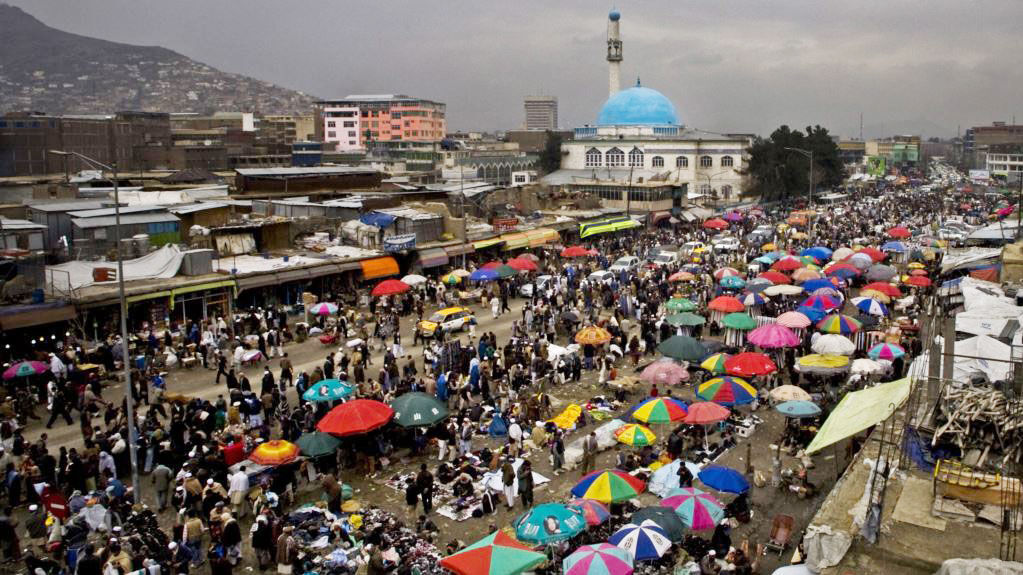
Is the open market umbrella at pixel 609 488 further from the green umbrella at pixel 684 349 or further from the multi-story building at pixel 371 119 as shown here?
the multi-story building at pixel 371 119

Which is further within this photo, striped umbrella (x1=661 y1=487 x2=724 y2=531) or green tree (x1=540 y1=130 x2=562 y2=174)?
green tree (x1=540 y1=130 x2=562 y2=174)

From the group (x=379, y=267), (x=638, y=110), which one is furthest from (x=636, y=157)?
(x=379, y=267)

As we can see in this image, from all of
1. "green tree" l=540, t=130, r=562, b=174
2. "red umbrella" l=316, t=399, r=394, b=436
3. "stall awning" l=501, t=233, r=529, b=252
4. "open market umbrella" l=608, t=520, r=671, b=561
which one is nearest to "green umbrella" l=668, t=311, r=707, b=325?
"red umbrella" l=316, t=399, r=394, b=436

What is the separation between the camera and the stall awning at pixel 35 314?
19.7m

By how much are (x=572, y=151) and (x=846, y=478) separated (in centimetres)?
6741

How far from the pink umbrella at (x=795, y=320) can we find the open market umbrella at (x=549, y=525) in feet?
41.3

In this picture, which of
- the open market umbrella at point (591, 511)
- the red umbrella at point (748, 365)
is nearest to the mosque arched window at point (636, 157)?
the red umbrella at point (748, 365)

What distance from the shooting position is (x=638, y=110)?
75938mm

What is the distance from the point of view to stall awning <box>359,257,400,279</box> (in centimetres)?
2988

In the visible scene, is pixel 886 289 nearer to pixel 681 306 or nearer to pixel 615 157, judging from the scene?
pixel 681 306

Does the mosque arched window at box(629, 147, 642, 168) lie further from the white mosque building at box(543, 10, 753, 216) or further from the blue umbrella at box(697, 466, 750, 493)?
the blue umbrella at box(697, 466, 750, 493)

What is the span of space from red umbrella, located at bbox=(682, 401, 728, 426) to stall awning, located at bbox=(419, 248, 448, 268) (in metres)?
18.8

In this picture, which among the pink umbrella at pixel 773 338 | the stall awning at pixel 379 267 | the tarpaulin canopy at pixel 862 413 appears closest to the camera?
the tarpaulin canopy at pixel 862 413

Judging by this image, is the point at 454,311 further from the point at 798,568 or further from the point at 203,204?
the point at 798,568
